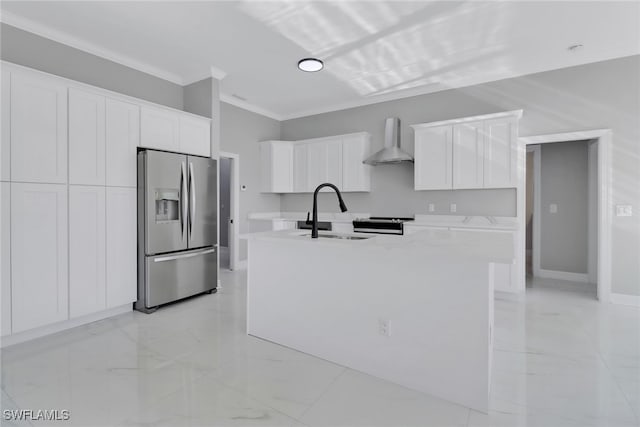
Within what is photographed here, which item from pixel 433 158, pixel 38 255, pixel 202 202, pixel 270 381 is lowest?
pixel 270 381

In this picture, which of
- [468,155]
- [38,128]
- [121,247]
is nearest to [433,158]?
[468,155]

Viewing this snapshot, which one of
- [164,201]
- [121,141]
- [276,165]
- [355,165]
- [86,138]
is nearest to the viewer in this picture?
[86,138]

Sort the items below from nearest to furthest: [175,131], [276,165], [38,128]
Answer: [38,128] → [175,131] → [276,165]

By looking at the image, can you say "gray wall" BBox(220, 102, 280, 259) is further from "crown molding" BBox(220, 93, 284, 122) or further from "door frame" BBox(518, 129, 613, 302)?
"door frame" BBox(518, 129, 613, 302)

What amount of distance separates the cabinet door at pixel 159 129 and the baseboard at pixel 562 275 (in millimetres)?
5785

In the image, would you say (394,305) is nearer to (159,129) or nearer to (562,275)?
(159,129)

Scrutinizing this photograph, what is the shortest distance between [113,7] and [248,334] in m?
3.17

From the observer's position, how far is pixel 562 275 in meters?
5.15

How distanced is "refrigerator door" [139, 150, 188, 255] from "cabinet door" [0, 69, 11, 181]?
3.44 ft

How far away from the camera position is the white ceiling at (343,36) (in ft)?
9.59

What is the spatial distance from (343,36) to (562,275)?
4.92 m

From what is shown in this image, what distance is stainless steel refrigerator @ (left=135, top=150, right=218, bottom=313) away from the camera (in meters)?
3.47

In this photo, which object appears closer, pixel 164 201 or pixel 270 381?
pixel 270 381

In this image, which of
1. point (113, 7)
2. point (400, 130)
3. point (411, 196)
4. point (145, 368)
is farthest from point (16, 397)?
point (400, 130)
